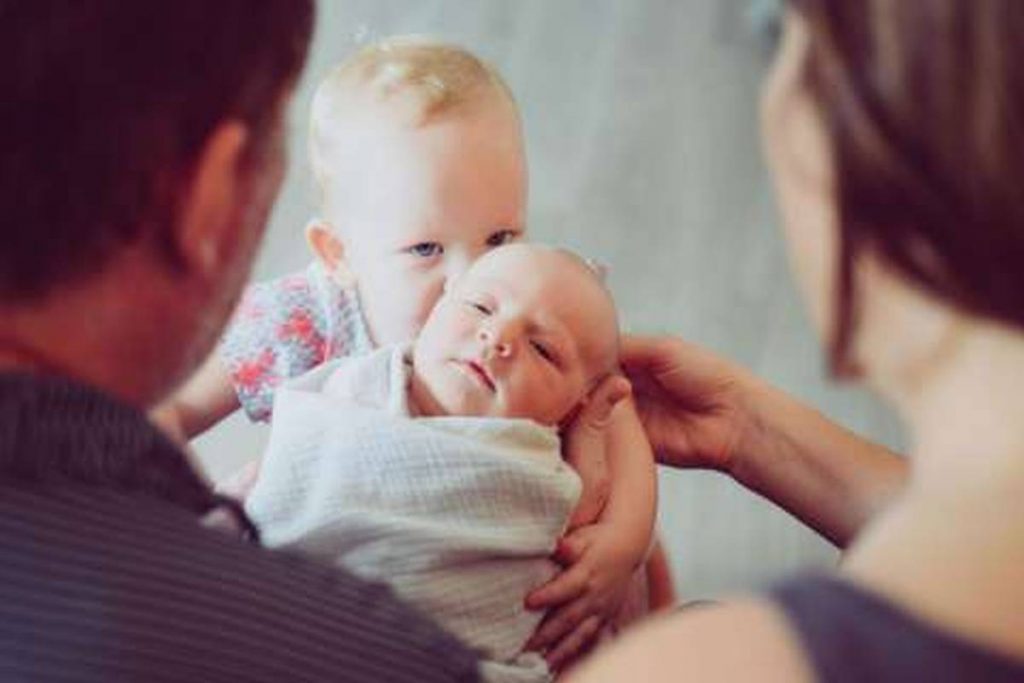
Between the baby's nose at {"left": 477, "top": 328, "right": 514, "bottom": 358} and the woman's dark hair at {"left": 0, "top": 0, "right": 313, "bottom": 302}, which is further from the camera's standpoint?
the baby's nose at {"left": 477, "top": 328, "right": 514, "bottom": 358}

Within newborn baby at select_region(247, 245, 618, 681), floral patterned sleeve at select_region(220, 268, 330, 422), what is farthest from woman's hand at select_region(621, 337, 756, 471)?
floral patterned sleeve at select_region(220, 268, 330, 422)

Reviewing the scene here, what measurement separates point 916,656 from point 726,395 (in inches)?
33.4

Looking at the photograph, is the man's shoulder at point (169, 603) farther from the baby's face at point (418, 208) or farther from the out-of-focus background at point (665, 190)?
the out-of-focus background at point (665, 190)

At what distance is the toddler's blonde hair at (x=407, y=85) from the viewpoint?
4.61 ft

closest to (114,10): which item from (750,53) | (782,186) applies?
(782,186)

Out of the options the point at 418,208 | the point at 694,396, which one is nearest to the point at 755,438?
the point at 694,396

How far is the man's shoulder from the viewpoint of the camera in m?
0.70

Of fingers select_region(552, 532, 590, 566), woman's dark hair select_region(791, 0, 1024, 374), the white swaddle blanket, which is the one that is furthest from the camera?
fingers select_region(552, 532, 590, 566)

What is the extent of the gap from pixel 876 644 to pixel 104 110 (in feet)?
1.38

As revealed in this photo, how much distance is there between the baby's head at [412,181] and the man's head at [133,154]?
0.59 metres

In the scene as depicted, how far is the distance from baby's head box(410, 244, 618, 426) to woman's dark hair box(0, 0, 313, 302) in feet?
1.56

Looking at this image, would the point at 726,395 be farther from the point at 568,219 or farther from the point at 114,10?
the point at 568,219

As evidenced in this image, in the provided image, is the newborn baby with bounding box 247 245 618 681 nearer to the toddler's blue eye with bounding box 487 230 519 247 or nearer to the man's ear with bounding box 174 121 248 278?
the toddler's blue eye with bounding box 487 230 519 247

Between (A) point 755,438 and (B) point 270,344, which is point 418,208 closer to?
(B) point 270,344
